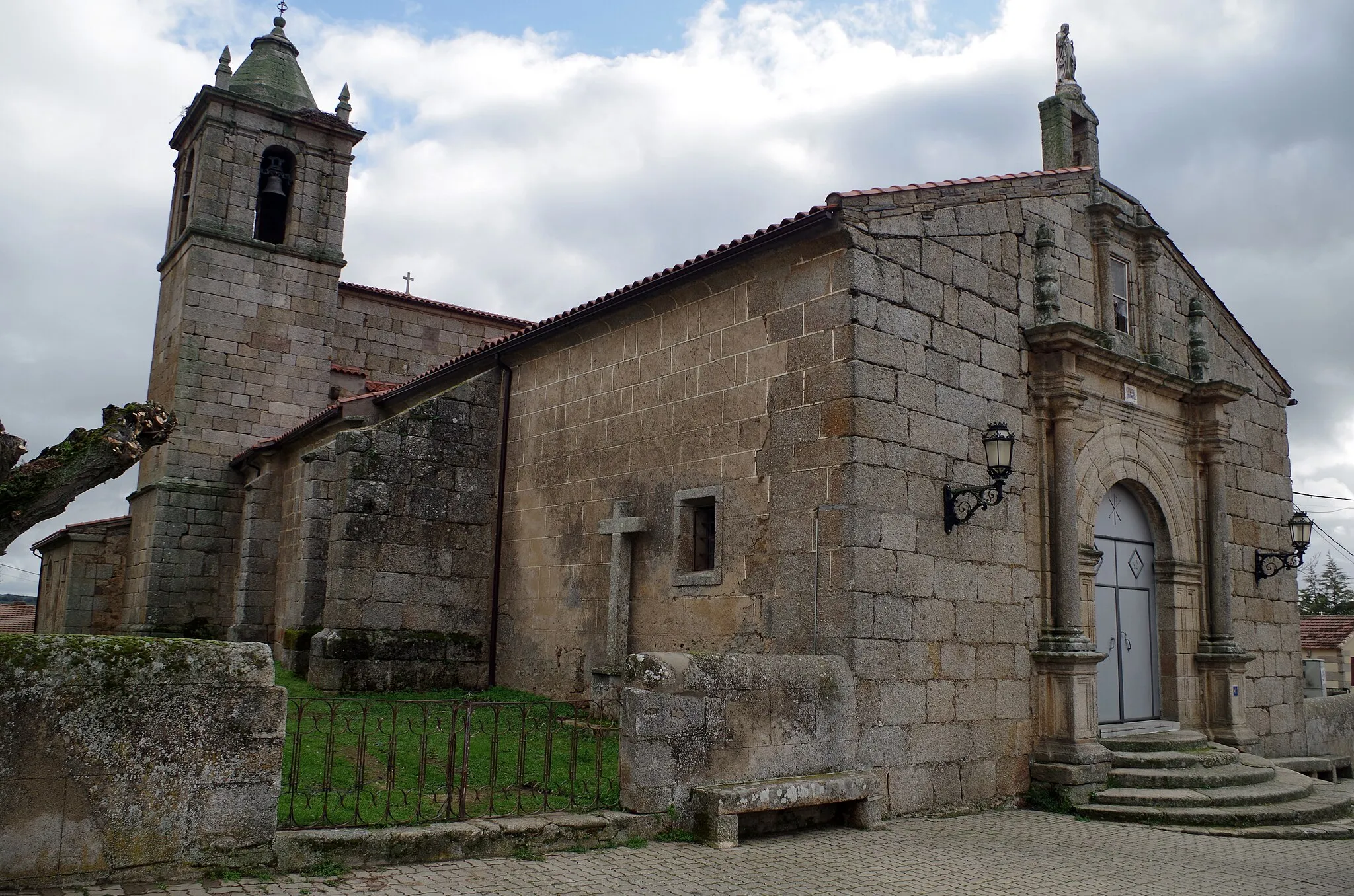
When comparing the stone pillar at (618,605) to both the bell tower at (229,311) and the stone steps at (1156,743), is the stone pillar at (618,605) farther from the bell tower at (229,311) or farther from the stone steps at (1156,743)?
the bell tower at (229,311)

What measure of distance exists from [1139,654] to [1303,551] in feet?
9.98

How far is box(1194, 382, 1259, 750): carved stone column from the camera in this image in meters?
11.3

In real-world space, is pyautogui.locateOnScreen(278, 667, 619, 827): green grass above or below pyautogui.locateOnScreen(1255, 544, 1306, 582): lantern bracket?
below

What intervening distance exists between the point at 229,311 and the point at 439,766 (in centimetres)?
1369

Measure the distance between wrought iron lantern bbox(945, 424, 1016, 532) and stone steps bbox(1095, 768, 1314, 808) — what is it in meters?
2.76

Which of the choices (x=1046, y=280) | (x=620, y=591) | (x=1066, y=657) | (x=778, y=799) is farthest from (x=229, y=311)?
(x=1066, y=657)

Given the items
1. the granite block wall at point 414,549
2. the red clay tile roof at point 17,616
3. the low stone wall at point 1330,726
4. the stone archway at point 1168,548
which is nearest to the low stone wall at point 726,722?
the stone archway at point 1168,548

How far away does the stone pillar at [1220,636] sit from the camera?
11266mm

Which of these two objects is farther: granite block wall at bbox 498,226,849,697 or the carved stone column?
the carved stone column

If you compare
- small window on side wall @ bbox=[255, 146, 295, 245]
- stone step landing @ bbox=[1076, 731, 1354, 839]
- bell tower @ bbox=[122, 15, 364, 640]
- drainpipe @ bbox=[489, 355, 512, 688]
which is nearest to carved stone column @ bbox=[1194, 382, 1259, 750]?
stone step landing @ bbox=[1076, 731, 1354, 839]

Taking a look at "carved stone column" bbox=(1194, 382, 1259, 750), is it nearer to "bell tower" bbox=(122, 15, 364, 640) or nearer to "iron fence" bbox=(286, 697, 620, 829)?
"iron fence" bbox=(286, 697, 620, 829)

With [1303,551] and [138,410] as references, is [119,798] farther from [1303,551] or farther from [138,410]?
[1303,551]

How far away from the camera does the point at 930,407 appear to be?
9133 mm

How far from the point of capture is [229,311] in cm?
1923
